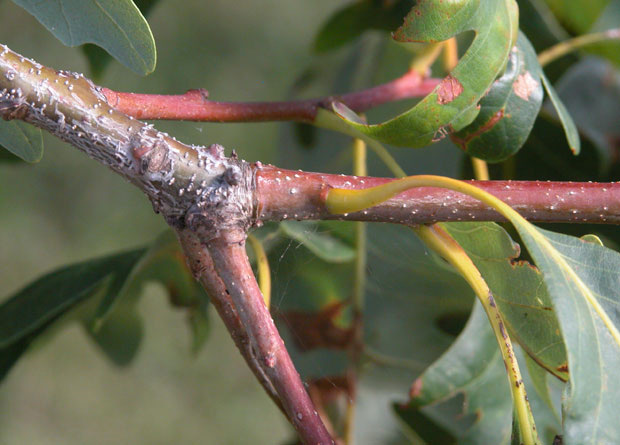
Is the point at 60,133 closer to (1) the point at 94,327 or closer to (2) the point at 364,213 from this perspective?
(2) the point at 364,213

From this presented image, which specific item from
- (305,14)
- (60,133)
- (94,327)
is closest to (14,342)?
(94,327)

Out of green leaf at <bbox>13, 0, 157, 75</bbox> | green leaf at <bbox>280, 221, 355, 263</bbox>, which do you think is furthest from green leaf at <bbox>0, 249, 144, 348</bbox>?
green leaf at <bbox>13, 0, 157, 75</bbox>

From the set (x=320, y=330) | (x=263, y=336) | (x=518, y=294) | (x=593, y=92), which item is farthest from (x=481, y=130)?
(x=593, y=92)

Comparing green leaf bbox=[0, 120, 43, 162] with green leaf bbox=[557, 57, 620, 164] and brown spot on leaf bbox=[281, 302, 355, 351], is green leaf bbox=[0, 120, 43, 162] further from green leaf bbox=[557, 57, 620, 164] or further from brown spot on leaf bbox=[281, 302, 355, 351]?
green leaf bbox=[557, 57, 620, 164]

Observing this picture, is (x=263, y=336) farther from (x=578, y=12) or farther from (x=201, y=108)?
(x=578, y=12)

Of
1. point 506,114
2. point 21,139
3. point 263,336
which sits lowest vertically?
point 263,336
